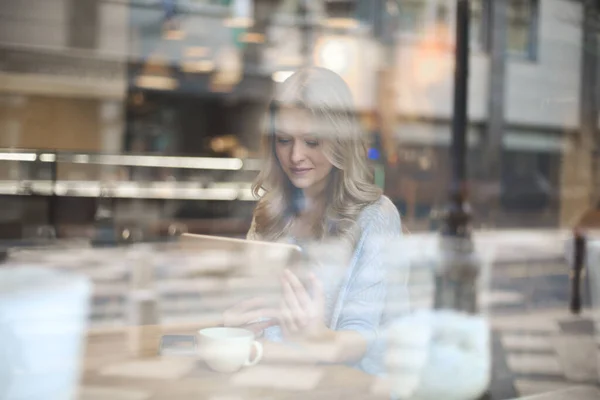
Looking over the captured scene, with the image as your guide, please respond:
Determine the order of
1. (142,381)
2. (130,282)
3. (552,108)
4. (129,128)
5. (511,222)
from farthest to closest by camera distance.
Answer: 1. (511,222)
2. (129,128)
3. (552,108)
4. (130,282)
5. (142,381)

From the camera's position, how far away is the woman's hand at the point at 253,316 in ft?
3.68

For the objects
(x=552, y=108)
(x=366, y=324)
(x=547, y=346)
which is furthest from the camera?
(x=552, y=108)

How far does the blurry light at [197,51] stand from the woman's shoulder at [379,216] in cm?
715

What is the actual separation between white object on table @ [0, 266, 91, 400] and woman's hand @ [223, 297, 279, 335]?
0.87 feet

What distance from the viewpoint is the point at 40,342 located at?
42.9 inches

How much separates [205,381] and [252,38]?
7.87 metres

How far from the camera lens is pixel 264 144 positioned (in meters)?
1.27

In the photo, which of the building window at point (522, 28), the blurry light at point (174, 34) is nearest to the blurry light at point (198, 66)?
the blurry light at point (174, 34)

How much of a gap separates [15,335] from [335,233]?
56 centimetres

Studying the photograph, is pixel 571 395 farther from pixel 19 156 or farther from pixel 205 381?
pixel 19 156

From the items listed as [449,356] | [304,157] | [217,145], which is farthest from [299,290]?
[217,145]

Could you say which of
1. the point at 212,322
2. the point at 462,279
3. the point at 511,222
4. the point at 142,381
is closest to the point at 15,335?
the point at 142,381

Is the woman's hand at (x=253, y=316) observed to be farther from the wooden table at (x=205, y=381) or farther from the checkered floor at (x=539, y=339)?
the checkered floor at (x=539, y=339)

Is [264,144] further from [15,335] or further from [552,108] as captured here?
[552,108]
